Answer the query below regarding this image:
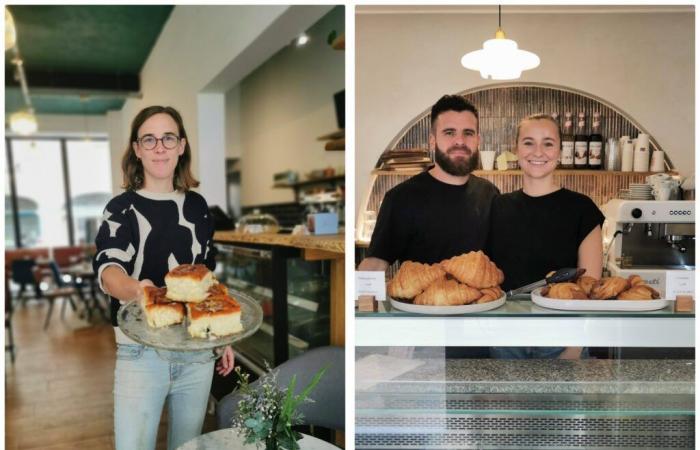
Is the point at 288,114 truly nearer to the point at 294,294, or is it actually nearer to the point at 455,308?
the point at 294,294

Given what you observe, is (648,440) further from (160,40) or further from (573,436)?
(160,40)

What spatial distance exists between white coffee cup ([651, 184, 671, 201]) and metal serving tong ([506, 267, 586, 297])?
30cm

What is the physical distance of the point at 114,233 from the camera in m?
1.81

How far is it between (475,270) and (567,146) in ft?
1.49

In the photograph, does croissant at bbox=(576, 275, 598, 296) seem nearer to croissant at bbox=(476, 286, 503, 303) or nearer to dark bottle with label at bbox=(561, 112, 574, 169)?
croissant at bbox=(476, 286, 503, 303)

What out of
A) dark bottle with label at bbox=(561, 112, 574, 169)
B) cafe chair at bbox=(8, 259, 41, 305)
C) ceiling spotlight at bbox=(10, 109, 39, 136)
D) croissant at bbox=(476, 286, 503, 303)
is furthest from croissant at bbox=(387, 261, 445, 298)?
cafe chair at bbox=(8, 259, 41, 305)

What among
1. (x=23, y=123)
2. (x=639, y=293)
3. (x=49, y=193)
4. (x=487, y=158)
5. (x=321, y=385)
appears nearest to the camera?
(x=639, y=293)

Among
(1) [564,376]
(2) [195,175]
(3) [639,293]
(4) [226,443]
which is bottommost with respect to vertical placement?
(4) [226,443]

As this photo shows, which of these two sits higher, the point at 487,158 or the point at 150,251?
the point at 487,158

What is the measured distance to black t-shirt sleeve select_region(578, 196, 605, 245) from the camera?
1706mm

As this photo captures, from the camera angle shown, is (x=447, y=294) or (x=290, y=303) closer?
(x=447, y=294)

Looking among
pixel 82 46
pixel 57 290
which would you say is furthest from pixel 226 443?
pixel 57 290

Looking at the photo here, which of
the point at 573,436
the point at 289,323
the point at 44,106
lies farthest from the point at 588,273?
the point at 44,106

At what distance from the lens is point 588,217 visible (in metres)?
1.72
